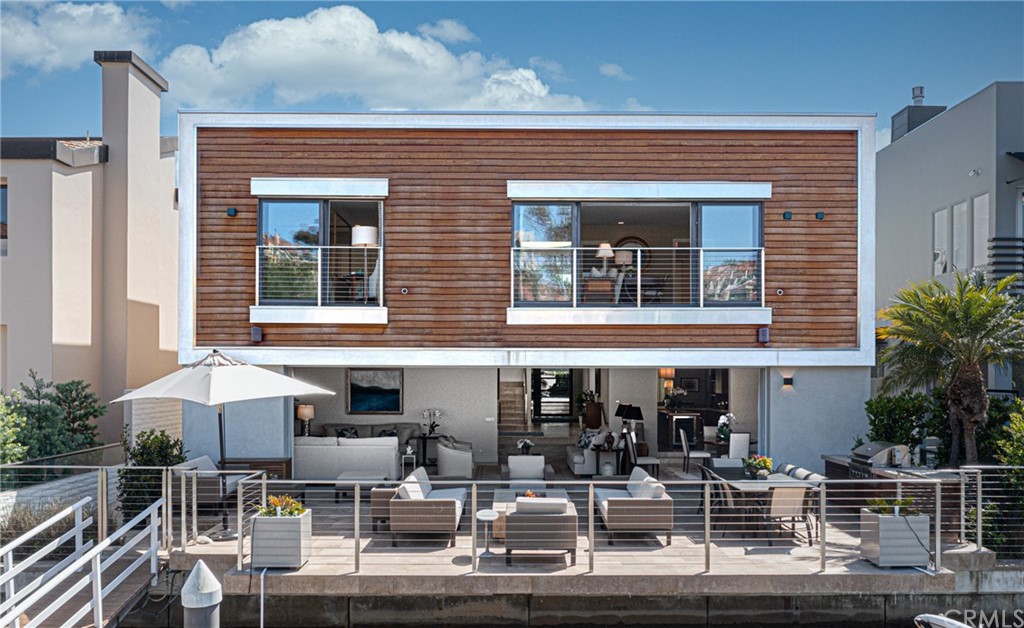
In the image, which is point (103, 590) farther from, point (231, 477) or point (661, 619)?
point (661, 619)

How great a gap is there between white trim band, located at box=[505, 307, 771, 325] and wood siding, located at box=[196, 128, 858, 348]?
0.14 m

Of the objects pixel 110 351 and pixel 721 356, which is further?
pixel 110 351

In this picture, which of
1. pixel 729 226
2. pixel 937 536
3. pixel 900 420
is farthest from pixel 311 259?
pixel 900 420

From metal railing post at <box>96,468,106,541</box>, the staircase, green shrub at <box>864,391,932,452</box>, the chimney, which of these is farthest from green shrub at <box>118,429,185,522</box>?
the chimney

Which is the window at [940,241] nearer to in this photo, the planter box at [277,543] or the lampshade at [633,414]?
the lampshade at [633,414]

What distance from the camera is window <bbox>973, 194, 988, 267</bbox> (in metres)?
15.0

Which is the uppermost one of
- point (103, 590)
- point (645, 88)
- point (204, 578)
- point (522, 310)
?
point (645, 88)

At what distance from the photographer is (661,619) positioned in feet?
25.8

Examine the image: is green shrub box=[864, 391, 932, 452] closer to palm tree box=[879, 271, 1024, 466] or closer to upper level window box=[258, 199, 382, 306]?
palm tree box=[879, 271, 1024, 466]

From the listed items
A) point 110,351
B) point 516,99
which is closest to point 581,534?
point 110,351

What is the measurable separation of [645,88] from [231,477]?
15390 millimetres

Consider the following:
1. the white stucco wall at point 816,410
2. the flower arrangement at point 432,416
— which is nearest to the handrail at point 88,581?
the flower arrangement at point 432,416

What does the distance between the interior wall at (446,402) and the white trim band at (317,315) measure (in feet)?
13.9

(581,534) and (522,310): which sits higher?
(522,310)
